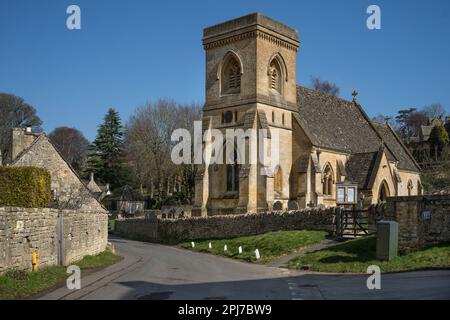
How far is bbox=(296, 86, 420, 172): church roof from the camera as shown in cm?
4234

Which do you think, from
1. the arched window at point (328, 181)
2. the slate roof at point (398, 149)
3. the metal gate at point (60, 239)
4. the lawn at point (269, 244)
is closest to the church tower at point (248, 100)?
the arched window at point (328, 181)

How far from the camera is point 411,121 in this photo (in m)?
106

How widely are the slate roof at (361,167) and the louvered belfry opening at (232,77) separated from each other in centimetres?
1140

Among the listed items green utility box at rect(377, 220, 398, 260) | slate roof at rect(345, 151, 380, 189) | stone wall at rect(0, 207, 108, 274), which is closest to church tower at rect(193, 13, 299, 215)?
slate roof at rect(345, 151, 380, 189)

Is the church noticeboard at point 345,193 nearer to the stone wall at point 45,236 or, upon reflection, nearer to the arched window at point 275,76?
the arched window at point 275,76

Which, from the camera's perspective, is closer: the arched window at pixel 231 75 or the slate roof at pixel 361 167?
the arched window at pixel 231 75

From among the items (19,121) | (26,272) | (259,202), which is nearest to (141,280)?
(26,272)

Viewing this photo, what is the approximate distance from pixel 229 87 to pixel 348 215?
15638 mm

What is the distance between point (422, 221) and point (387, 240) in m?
1.83

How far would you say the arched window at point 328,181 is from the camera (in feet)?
135

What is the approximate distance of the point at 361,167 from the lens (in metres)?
41.5

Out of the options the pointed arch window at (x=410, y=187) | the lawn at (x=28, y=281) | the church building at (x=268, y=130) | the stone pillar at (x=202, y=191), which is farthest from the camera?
the pointed arch window at (x=410, y=187)

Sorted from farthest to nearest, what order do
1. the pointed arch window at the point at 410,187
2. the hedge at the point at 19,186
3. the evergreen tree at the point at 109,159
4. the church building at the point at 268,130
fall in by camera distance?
the evergreen tree at the point at 109,159
the pointed arch window at the point at 410,187
the church building at the point at 268,130
the hedge at the point at 19,186
